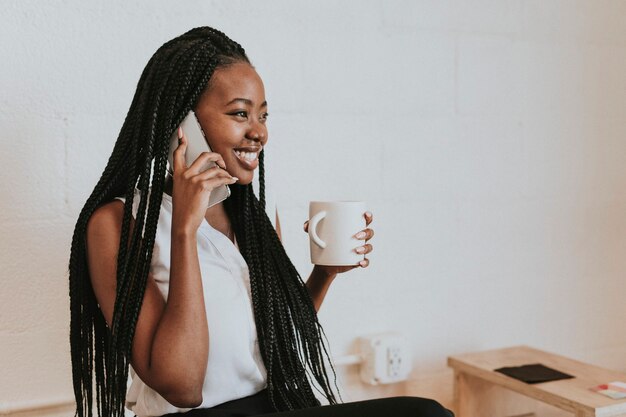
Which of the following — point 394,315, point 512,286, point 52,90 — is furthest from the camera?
point 512,286

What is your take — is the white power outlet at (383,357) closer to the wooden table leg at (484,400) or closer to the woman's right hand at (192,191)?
the wooden table leg at (484,400)

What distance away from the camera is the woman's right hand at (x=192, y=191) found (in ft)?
3.59

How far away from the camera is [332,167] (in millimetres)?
1862

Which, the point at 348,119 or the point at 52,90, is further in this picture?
the point at 348,119

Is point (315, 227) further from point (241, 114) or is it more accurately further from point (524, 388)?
point (524, 388)

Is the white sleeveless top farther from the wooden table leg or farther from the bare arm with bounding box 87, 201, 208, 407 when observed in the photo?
the wooden table leg

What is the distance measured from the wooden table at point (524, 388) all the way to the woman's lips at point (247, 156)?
2.94ft

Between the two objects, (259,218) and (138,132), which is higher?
(138,132)

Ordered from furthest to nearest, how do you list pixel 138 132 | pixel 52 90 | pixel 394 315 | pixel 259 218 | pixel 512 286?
pixel 512 286
pixel 394 315
pixel 52 90
pixel 259 218
pixel 138 132

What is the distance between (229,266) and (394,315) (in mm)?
808

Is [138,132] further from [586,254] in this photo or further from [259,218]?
[586,254]

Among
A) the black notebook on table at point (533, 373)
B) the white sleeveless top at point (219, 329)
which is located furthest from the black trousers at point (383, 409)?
the black notebook on table at point (533, 373)

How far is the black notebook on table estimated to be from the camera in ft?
5.64

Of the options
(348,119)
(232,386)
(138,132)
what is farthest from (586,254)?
(138,132)
